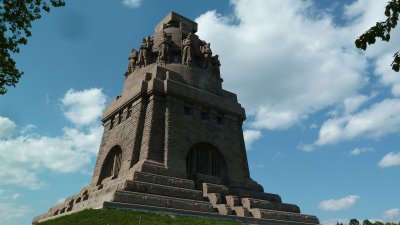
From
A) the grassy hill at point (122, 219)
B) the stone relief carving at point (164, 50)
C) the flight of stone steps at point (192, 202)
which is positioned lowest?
the grassy hill at point (122, 219)

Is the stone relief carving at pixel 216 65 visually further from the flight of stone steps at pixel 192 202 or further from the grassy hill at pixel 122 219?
the grassy hill at pixel 122 219

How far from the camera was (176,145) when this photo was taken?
23.4m

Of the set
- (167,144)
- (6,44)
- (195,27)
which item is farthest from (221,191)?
(195,27)

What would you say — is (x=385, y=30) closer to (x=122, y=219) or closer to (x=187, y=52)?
(x=122, y=219)

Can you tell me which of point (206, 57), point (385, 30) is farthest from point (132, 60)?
point (385, 30)

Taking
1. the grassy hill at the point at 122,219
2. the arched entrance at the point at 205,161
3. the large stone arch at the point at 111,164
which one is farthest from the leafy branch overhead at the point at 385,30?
the large stone arch at the point at 111,164

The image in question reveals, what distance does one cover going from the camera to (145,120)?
24.4 meters

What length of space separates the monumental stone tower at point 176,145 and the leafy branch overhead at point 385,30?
12.8 meters

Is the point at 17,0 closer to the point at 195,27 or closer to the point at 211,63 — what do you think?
the point at 211,63

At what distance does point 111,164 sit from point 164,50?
32.3 ft

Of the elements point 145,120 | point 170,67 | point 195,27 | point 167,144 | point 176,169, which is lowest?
point 176,169

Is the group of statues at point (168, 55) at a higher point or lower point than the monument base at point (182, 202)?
higher

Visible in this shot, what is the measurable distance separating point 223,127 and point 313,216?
9038mm

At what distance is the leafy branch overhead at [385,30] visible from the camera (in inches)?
268
